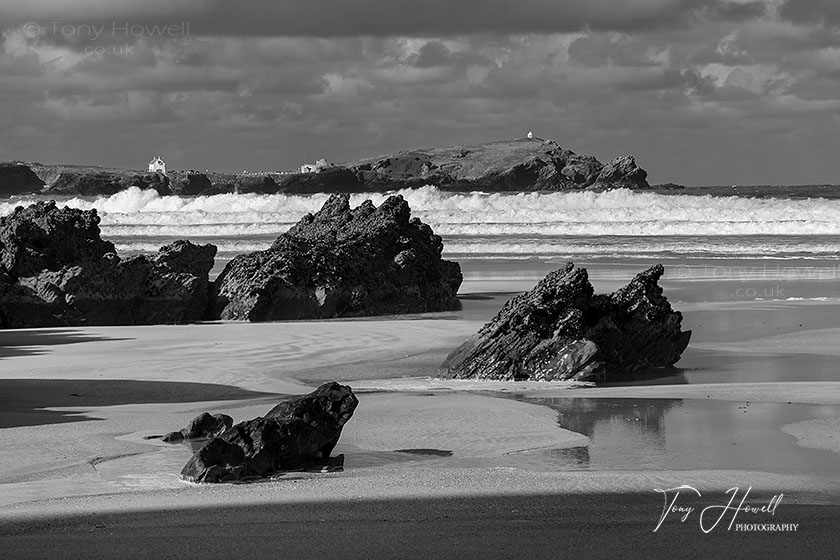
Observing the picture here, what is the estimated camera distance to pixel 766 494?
6.81 m

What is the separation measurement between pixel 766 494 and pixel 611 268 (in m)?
23.7

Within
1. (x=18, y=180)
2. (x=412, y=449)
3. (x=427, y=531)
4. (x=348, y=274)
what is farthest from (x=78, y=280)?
(x=18, y=180)

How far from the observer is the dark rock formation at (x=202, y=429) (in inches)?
336

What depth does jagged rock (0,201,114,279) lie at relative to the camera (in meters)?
17.8

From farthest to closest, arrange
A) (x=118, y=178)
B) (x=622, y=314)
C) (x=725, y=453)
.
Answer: (x=118, y=178) < (x=622, y=314) < (x=725, y=453)

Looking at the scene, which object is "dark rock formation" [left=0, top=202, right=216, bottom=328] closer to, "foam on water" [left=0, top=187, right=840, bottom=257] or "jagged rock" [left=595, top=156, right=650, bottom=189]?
"foam on water" [left=0, top=187, right=840, bottom=257]

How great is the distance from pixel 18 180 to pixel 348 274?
4851 inches

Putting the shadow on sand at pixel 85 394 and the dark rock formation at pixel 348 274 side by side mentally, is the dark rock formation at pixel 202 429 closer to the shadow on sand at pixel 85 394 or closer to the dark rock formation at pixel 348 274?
the shadow on sand at pixel 85 394

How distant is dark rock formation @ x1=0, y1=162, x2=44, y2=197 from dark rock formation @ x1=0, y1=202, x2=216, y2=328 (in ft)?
390

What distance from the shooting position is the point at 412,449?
844 cm

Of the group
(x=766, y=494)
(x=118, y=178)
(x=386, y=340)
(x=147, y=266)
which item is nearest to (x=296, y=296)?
(x=147, y=266)

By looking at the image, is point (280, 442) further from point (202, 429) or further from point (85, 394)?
point (85, 394)

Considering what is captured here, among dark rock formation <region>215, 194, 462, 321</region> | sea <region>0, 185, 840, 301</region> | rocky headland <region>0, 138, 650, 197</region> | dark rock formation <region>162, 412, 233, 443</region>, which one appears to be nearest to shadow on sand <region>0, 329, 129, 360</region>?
dark rock formation <region>215, 194, 462, 321</region>

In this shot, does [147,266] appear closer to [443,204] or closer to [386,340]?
[386,340]
